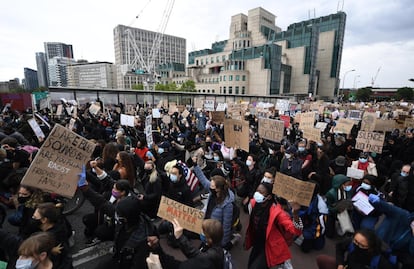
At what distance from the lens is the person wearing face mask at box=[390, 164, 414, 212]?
4293 millimetres

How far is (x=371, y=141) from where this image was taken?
6.37 metres

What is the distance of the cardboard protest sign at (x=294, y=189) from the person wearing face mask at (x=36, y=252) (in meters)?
3.12

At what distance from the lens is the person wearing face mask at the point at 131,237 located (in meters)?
2.39

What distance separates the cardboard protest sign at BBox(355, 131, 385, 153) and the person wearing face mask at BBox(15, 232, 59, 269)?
24.6 ft

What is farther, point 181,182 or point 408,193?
point 408,193

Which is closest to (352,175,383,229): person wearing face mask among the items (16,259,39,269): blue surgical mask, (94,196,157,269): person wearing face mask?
(94,196,157,269): person wearing face mask

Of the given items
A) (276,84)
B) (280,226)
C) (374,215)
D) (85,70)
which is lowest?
(374,215)

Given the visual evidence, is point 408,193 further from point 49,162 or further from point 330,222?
point 49,162

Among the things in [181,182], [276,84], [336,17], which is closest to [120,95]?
[181,182]

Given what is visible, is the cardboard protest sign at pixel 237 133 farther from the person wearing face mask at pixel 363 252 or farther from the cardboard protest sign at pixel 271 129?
the person wearing face mask at pixel 363 252

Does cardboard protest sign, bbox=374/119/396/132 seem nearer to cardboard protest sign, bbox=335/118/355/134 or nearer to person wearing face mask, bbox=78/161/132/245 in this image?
Result: cardboard protest sign, bbox=335/118/355/134

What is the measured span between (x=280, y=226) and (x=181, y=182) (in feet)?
6.06

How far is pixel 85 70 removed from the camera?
138m

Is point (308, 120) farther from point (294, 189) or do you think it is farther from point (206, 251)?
Answer: point (206, 251)
